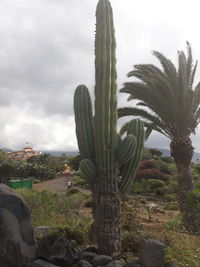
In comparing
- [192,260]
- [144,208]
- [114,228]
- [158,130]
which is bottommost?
[144,208]

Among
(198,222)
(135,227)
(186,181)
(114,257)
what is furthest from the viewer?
(186,181)

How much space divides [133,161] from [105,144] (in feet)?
2.94

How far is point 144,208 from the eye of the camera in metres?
16.0

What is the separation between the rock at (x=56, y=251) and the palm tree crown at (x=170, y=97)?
5.98m

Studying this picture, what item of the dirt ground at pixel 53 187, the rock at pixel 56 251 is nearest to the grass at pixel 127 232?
the rock at pixel 56 251

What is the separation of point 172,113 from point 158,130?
3.22 feet

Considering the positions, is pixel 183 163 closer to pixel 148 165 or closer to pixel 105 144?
pixel 105 144

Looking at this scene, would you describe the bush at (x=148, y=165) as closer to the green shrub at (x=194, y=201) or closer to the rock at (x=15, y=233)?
the green shrub at (x=194, y=201)

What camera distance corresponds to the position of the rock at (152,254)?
5.14 meters

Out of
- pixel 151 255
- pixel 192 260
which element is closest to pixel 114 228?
pixel 151 255

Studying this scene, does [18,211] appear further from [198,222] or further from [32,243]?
[198,222]

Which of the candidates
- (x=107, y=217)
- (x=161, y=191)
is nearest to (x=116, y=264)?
(x=107, y=217)

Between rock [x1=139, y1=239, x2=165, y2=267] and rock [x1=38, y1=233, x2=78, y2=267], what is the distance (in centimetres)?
130

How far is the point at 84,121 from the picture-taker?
21.2 ft
